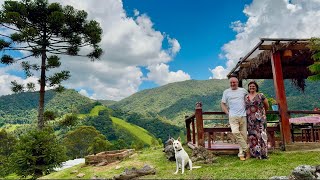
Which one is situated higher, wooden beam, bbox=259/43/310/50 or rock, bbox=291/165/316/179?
wooden beam, bbox=259/43/310/50

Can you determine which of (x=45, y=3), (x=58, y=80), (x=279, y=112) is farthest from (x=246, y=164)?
(x=45, y=3)

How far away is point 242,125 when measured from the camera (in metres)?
7.14

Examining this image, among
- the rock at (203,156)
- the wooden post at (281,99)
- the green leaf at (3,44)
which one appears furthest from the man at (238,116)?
the green leaf at (3,44)

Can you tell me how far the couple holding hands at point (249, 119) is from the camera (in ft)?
23.0

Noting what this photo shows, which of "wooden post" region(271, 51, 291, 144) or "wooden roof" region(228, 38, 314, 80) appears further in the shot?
"wooden roof" region(228, 38, 314, 80)

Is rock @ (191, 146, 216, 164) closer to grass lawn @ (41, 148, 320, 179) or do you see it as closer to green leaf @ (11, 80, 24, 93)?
grass lawn @ (41, 148, 320, 179)

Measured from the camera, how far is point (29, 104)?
124 meters

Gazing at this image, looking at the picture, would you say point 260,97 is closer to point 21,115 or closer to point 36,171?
point 36,171

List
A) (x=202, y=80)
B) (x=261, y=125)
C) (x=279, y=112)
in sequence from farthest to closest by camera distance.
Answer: (x=202, y=80)
(x=279, y=112)
(x=261, y=125)

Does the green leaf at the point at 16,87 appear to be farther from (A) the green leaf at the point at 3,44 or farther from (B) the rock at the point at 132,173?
(B) the rock at the point at 132,173

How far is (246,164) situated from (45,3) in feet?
40.9

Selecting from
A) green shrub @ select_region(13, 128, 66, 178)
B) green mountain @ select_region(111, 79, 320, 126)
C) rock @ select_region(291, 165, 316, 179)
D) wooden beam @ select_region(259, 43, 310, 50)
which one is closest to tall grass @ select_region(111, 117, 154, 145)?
green mountain @ select_region(111, 79, 320, 126)

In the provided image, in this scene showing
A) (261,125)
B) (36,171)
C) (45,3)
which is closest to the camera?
(261,125)

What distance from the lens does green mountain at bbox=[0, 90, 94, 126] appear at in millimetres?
108375
